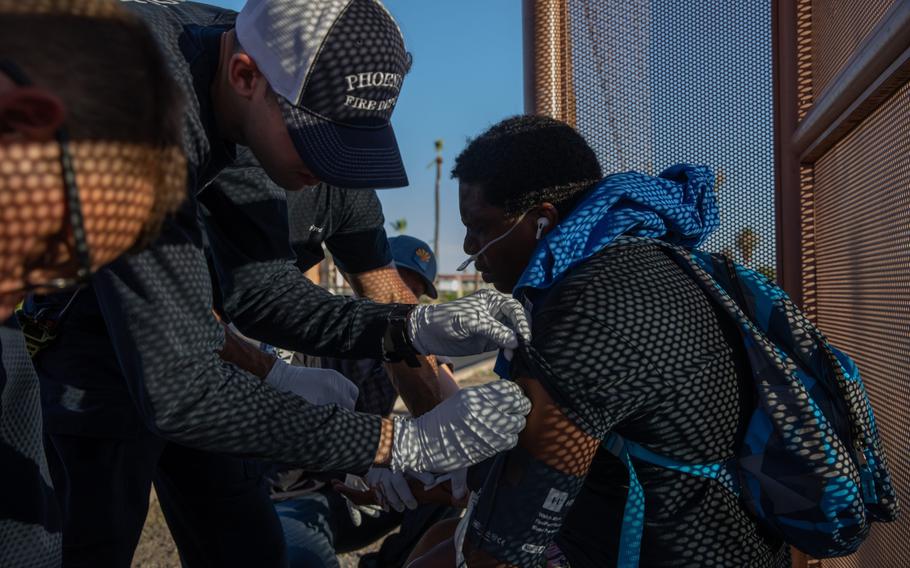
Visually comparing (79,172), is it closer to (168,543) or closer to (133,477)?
(133,477)

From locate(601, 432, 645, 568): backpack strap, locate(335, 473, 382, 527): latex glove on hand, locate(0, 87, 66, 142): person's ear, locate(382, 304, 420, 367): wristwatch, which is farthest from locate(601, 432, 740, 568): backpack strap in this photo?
locate(335, 473, 382, 527): latex glove on hand

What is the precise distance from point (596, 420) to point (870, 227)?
103cm

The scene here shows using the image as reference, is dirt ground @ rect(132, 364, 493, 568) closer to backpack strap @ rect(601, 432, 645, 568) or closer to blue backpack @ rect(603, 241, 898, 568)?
backpack strap @ rect(601, 432, 645, 568)

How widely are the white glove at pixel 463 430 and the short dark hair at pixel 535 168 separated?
60cm

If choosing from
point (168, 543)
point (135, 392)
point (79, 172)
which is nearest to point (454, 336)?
point (135, 392)

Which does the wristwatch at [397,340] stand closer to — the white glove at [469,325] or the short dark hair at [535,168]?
the white glove at [469,325]

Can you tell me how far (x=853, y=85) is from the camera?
77.6 inches

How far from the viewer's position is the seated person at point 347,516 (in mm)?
2885

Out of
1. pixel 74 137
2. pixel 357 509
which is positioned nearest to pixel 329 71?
pixel 74 137

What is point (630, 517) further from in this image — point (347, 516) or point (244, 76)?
point (347, 516)

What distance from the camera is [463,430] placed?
5.71 ft

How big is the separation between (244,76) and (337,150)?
24 cm

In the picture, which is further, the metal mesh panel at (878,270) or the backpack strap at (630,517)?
the metal mesh panel at (878,270)

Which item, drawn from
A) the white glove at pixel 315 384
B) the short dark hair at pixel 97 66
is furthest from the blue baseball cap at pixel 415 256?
the short dark hair at pixel 97 66
